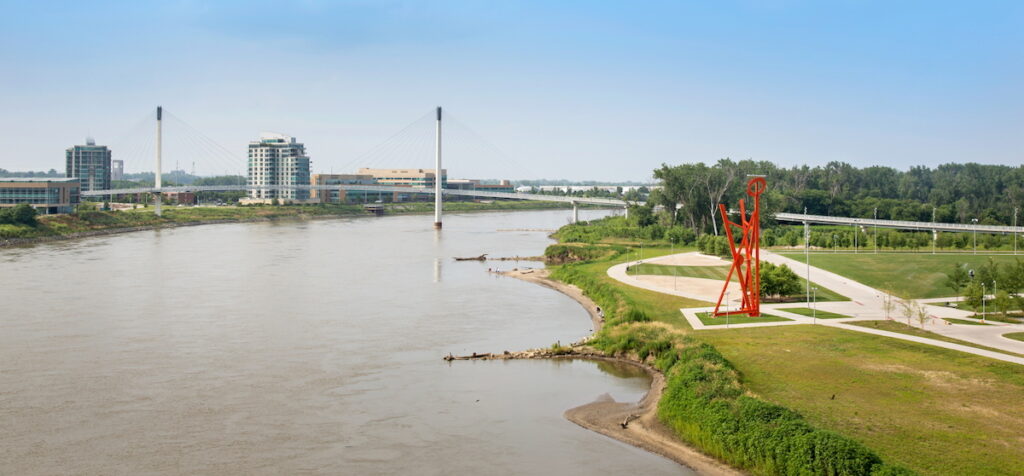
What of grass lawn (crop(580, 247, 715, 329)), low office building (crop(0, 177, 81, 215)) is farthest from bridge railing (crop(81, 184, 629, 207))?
grass lawn (crop(580, 247, 715, 329))

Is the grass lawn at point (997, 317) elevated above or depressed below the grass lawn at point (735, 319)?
above

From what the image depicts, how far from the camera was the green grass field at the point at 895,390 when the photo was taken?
48.1 ft

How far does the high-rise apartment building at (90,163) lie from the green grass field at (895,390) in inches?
4837

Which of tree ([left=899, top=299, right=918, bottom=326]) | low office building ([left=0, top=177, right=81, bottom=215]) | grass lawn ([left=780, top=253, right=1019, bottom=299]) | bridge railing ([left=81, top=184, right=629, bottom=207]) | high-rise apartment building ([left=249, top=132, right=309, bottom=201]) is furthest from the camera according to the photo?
high-rise apartment building ([left=249, top=132, right=309, bottom=201])

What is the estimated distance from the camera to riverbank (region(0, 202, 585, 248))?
60.4 meters

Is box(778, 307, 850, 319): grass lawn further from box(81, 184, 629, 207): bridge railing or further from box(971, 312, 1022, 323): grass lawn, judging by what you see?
box(81, 184, 629, 207): bridge railing

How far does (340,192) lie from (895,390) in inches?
4151

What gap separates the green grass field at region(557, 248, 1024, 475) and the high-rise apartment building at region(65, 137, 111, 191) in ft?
403

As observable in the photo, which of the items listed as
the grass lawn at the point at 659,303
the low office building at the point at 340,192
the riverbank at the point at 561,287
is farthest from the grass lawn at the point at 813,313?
the low office building at the point at 340,192

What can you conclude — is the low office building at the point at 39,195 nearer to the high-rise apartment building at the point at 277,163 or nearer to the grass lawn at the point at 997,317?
the high-rise apartment building at the point at 277,163

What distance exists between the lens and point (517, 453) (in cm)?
1658

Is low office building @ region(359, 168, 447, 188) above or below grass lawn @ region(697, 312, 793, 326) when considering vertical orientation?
above

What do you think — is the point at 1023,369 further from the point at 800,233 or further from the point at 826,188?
the point at 826,188

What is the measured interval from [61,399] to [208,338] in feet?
21.8
